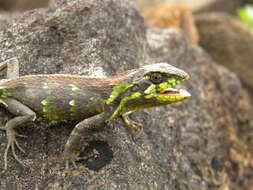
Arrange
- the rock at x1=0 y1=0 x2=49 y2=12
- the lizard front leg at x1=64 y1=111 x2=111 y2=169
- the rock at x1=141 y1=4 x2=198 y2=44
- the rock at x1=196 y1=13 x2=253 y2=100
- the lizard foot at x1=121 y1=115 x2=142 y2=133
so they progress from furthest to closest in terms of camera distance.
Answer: the rock at x1=0 y1=0 x2=49 y2=12 < the rock at x1=196 y1=13 x2=253 y2=100 < the rock at x1=141 y1=4 x2=198 y2=44 < the lizard foot at x1=121 y1=115 x2=142 y2=133 < the lizard front leg at x1=64 y1=111 x2=111 y2=169

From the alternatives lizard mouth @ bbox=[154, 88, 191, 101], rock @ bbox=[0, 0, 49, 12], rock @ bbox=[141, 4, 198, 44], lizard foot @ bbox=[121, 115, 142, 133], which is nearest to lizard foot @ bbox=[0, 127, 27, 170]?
lizard foot @ bbox=[121, 115, 142, 133]

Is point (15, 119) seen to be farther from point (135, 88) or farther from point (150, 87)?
point (150, 87)

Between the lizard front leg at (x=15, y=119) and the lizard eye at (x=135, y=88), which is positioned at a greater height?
the lizard eye at (x=135, y=88)

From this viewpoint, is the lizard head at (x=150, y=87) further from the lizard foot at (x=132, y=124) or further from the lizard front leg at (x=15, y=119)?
the lizard front leg at (x=15, y=119)

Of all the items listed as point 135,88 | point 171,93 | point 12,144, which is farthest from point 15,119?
point 171,93

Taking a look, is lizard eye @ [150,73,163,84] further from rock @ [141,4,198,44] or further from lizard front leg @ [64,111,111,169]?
rock @ [141,4,198,44]

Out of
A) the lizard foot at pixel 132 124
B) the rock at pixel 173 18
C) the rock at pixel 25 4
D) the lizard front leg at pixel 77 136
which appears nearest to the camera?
the lizard front leg at pixel 77 136

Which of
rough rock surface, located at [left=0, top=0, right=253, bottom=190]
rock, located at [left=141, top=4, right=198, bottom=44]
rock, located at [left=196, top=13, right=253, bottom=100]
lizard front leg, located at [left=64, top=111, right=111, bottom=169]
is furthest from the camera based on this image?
rock, located at [left=196, top=13, right=253, bottom=100]

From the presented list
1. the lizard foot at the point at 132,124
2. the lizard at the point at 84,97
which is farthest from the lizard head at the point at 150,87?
the lizard foot at the point at 132,124
